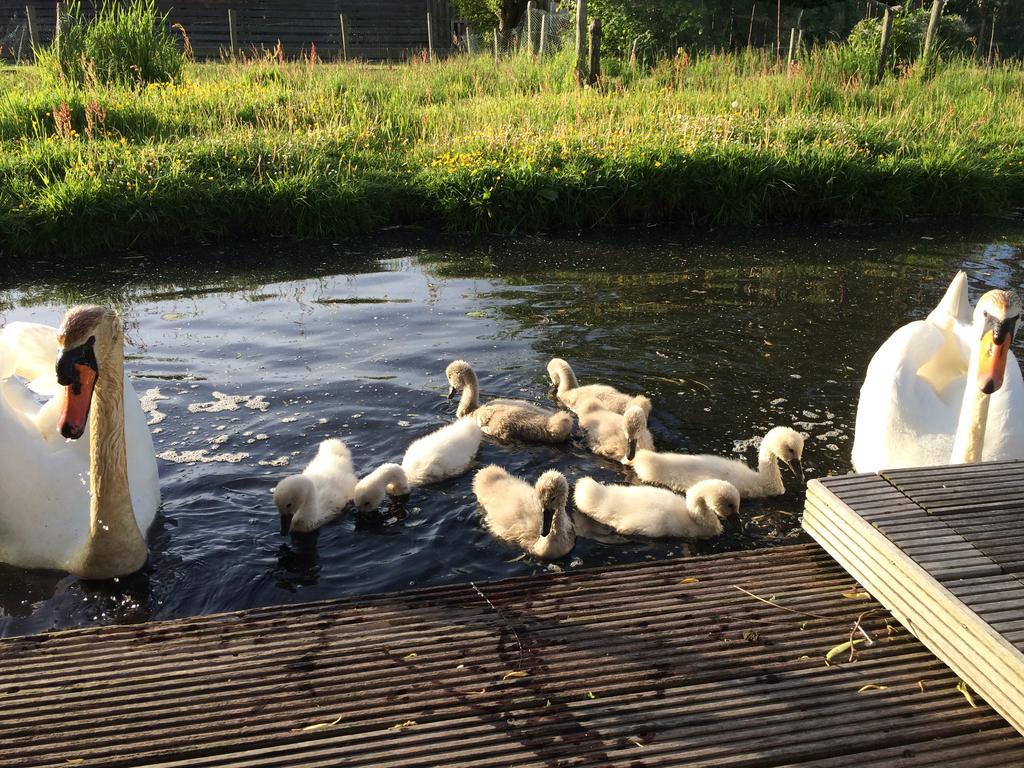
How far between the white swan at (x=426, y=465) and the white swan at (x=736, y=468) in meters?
1.02

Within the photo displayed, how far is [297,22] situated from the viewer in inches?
1164

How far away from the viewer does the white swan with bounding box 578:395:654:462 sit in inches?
225

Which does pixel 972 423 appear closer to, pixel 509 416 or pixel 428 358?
pixel 509 416

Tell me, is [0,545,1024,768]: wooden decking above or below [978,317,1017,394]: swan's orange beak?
below

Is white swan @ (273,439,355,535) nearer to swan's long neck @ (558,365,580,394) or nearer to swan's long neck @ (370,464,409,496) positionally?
swan's long neck @ (370,464,409,496)

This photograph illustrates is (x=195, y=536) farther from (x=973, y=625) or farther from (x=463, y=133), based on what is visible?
(x=463, y=133)

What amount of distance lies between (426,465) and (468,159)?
7.56 metres

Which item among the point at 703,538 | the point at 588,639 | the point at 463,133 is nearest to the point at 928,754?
the point at 588,639

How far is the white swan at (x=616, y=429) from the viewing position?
225 inches

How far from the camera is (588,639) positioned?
139 inches

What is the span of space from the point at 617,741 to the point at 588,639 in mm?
571

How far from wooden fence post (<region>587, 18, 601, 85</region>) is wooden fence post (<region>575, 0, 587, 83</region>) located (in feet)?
0.60

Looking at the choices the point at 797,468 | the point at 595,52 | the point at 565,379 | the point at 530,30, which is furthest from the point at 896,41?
the point at 797,468

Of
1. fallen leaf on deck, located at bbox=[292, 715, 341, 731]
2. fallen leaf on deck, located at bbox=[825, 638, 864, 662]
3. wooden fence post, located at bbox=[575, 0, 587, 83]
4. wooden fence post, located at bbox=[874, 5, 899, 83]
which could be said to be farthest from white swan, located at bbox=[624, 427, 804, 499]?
wooden fence post, located at bbox=[874, 5, 899, 83]
